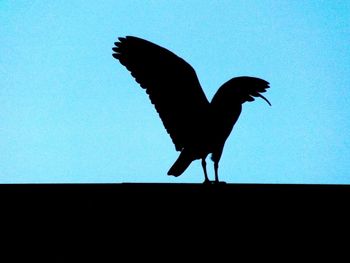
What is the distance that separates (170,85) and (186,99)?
139 mm

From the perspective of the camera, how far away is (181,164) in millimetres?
2535

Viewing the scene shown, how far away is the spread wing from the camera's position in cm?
255

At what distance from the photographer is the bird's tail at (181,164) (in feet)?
8.30

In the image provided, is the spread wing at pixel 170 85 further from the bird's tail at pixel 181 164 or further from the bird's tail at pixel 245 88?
the bird's tail at pixel 245 88
